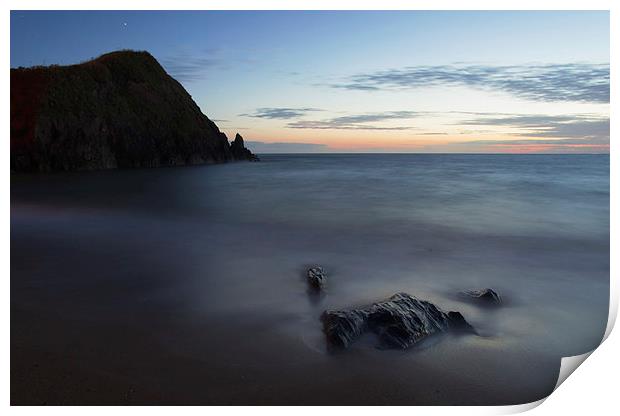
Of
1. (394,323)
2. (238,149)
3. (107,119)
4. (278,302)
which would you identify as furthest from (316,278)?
(238,149)

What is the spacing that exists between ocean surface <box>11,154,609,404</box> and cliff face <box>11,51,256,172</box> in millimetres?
15646

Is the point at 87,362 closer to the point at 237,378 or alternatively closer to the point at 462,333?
the point at 237,378

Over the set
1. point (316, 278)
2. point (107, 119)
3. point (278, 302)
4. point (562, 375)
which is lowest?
point (562, 375)

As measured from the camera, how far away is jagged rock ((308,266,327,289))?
4.39 meters

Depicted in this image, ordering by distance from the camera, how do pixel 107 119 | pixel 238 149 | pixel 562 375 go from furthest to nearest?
pixel 238 149 → pixel 107 119 → pixel 562 375

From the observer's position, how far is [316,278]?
4.44 metres

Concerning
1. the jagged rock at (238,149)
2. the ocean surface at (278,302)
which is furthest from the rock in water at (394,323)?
the jagged rock at (238,149)

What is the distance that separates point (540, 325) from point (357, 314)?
5.40ft

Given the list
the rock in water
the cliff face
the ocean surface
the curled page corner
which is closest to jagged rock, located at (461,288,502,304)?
the ocean surface

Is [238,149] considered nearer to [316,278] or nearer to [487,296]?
[316,278]

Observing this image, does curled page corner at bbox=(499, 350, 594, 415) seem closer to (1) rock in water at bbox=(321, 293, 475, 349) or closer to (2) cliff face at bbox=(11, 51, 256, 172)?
(1) rock in water at bbox=(321, 293, 475, 349)

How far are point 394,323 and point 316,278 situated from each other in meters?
1.32

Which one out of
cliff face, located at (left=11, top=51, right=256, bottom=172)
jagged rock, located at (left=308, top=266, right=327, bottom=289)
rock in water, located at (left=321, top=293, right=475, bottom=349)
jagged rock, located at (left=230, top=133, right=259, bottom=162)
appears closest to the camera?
rock in water, located at (left=321, top=293, right=475, bottom=349)

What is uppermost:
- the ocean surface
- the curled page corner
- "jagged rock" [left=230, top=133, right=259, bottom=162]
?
"jagged rock" [left=230, top=133, right=259, bottom=162]
